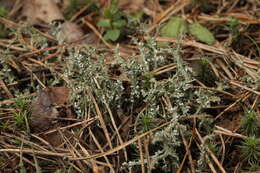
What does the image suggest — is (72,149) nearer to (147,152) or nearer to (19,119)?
(19,119)

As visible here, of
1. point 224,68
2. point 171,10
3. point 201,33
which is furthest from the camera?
point 171,10

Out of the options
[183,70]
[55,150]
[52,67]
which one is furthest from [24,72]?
[183,70]

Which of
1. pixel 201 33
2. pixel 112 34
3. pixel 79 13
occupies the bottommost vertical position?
pixel 201 33

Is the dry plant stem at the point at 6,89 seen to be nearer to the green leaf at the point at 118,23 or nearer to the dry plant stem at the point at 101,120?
the dry plant stem at the point at 101,120

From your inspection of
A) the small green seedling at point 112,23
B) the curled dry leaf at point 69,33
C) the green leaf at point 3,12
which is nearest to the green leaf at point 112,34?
the small green seedling at point 112,23

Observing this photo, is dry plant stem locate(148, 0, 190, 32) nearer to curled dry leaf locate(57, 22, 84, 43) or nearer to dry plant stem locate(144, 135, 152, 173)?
curled dry leaf locate(57, 22, 84, 43)

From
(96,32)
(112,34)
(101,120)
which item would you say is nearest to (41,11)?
(96,32)

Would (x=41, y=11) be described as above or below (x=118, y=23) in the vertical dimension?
above
